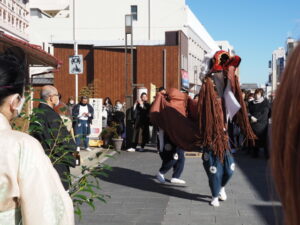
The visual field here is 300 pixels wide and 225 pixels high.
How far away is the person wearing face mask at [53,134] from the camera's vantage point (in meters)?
3.77

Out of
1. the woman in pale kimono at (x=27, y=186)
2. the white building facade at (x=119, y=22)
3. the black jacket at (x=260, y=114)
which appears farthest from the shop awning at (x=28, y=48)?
the white building facade at (x=119, y=22)

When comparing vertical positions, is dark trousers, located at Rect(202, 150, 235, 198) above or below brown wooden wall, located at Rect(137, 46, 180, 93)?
below

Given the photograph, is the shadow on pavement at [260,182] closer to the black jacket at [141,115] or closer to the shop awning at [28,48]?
the black jacket at [141,115]

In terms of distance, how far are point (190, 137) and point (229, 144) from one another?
706 mm

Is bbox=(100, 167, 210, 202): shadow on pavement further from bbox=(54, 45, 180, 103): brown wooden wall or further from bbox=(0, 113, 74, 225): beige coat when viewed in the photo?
bbox=(54, 45, 180, 103): brown wooden wall

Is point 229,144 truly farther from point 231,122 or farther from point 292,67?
point 292,67

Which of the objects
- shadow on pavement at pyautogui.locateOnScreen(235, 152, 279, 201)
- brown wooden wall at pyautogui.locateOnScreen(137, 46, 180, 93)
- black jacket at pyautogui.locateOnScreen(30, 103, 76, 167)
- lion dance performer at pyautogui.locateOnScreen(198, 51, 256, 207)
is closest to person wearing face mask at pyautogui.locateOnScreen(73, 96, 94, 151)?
shadow on pavement at pyautogui.locateOnScreen(235, 152, 279, 201)

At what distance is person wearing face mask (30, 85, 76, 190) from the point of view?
12.4 feet

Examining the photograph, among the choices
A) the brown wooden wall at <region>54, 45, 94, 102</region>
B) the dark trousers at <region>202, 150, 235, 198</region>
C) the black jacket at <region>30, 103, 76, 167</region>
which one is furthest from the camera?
the brown wooden wall at <region>54, 45, 94, 102</region>

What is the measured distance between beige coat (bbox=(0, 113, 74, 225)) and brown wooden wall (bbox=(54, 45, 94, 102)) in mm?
31992

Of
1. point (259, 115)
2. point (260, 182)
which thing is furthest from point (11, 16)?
point (260, 182)

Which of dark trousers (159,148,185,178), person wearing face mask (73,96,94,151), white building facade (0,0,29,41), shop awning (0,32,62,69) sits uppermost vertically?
white building facade (0,0,29,41)

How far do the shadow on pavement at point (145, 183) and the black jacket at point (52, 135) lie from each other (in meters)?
3.16

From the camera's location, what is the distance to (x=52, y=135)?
3945 mm
